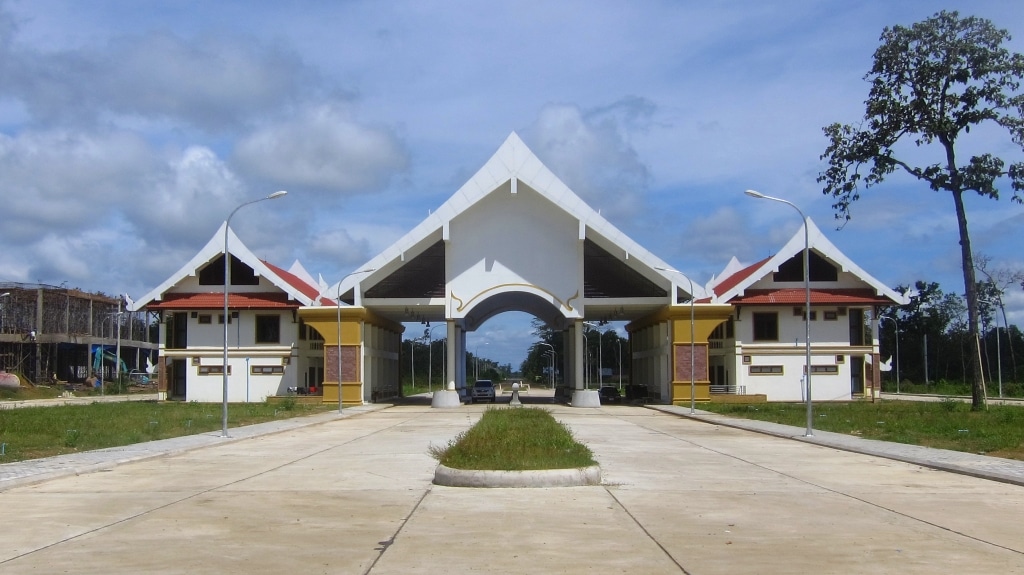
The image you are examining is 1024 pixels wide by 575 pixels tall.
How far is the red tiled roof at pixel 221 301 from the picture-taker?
5662 centimetres

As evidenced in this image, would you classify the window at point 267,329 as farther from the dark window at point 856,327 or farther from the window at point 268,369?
the dark window at point 856,327

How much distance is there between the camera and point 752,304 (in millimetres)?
56156

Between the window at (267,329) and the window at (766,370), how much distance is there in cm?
2816

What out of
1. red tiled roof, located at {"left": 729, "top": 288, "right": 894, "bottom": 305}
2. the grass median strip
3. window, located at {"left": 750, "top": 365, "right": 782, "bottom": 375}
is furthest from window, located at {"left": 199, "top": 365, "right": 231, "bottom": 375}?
the grass median strip

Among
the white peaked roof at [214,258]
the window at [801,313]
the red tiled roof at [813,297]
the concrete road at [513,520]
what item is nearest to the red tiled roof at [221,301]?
the white peaked roof at [214,258]

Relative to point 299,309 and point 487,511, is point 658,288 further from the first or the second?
point 487,511

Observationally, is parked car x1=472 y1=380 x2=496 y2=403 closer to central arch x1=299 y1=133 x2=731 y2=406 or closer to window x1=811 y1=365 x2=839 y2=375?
central arch x1=299 y1=133 x2=731 y2=406

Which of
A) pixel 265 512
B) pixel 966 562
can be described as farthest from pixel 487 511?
pixel 966 562

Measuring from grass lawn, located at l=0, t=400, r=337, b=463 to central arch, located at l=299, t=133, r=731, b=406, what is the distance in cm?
959

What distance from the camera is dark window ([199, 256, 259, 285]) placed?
58.3 metres

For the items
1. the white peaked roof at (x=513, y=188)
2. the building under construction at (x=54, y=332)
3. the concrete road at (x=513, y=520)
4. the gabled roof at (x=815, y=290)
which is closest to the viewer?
the concrete road at (x=513, y=520)

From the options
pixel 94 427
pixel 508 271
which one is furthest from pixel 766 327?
pixel 94 427

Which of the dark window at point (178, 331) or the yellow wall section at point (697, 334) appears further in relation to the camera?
the dark window at point (178, 331)

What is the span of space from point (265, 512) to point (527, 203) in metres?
41.9
